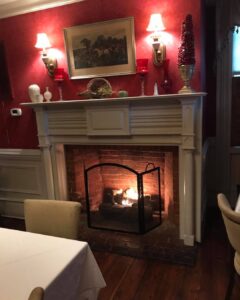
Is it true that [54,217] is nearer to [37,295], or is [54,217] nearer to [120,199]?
[37,295]

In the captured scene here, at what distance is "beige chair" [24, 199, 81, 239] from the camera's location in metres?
1.67

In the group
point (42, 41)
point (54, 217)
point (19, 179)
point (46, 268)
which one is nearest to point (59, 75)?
→ point (42, 41)

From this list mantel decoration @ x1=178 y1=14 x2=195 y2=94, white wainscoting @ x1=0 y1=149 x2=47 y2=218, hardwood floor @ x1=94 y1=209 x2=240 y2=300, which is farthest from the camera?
white wainscoting @ x1=0 y1=149 x2=47 y2=218

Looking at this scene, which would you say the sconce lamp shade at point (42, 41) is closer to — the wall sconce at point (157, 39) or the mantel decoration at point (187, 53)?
the wall sconce at point (157, 39)

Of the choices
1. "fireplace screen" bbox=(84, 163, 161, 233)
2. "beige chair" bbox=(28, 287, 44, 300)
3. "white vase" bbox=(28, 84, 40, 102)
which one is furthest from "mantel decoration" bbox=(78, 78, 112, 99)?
"beige chair" bbox=(28, 287, 44, 300)

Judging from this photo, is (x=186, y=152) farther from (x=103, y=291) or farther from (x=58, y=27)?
(x=58, y=27)

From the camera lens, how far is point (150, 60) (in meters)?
2.43

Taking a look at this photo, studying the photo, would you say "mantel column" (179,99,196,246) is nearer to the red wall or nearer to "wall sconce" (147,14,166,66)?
the red wall

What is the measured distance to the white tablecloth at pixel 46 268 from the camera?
113 cm

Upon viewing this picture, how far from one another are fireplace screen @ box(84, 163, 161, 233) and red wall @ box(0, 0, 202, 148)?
85 cm

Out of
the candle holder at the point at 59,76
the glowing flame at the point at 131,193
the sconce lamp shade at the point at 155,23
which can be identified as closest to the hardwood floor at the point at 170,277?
the glowing flame at the point at 131,193

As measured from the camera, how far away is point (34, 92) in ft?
9.00

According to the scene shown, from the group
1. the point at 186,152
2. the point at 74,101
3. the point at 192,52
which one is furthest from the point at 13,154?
the point at 192,52

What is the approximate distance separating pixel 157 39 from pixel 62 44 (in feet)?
3.30
